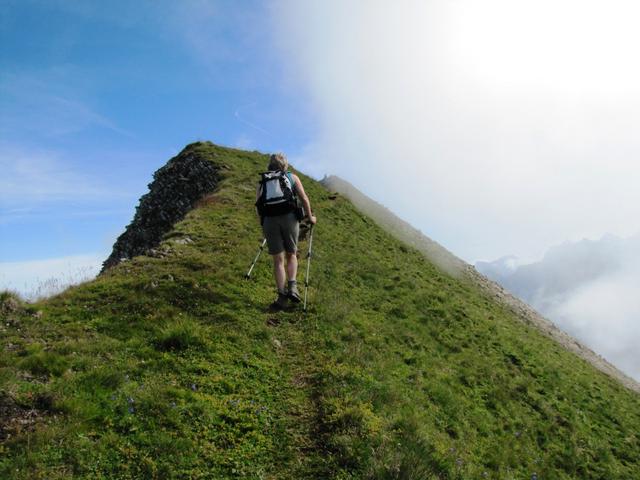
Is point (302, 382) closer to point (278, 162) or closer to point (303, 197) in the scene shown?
point (303, 197)

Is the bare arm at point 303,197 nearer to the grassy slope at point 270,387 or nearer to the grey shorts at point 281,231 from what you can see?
the grey shorts at point 281,231

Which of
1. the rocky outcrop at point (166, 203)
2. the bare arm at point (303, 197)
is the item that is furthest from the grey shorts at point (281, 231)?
the rocky outcrop at point (166, 203)

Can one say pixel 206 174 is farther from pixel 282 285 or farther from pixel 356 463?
pixel 356 463

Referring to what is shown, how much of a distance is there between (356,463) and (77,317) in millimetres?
7742

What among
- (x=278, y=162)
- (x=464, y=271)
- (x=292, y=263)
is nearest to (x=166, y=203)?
(x=278, y=162)

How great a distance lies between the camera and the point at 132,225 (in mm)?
35219

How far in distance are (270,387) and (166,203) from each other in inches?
1144

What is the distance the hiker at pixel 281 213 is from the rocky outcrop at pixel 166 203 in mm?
19545

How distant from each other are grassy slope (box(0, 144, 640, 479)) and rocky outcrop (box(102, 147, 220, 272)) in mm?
13394

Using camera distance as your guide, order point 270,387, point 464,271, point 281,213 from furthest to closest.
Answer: point 464,271 < point 281,213 < point 270,387

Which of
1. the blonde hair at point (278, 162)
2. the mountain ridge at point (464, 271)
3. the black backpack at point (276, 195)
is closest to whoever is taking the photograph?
the black backpack at point (276, 195)

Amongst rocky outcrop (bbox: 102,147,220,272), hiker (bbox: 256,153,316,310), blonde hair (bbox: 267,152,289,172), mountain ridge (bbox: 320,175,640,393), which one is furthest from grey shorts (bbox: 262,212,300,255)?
mountain ridge (bbox: 320,175,640,393)

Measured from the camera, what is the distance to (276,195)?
11.5 m

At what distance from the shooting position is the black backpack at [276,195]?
455 inches
